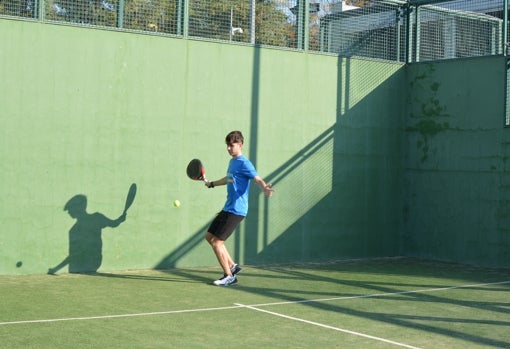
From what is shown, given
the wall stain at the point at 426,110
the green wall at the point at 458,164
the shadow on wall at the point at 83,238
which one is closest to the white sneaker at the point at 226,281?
the shadow on wall at the point at 83,238

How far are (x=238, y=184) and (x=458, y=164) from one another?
4.26 m

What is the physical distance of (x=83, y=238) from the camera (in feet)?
31.3

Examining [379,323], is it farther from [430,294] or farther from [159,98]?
[159,98]

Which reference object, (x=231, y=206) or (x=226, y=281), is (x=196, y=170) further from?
(x=226, y=281)

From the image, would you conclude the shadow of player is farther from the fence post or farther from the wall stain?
the wall stain

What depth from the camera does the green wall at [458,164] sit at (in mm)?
11148

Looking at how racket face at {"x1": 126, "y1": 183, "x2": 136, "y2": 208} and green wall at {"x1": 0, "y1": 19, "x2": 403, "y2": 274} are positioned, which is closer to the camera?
green wall at {"x1": 0, "y1": 19, "x2": 403, "y2": 274}

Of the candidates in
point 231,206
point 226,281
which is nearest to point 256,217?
point 231,206

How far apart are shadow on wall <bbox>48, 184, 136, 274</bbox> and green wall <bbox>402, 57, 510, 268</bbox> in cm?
484

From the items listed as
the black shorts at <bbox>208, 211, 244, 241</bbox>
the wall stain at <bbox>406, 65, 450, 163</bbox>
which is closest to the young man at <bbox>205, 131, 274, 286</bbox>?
the black shorts at <bbox>208, 211, 244, 241</bbox>

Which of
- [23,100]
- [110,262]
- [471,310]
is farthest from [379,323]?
[23,100]

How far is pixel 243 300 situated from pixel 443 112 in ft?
17.7

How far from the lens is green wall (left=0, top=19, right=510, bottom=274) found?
9.25 metres

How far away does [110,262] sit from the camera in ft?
32.0
